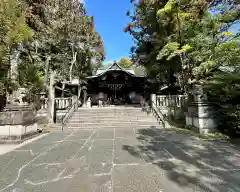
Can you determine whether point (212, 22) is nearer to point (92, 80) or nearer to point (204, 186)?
point (204, 186)

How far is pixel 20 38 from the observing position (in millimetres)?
6582

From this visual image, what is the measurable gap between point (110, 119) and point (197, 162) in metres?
7.05

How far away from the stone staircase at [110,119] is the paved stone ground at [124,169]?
4267 millimetres

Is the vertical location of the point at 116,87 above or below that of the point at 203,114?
above

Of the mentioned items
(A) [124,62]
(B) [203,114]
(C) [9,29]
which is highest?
(A) [124,62]

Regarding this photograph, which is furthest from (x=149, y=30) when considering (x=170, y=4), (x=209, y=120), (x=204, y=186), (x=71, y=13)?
(x=204, y=186)

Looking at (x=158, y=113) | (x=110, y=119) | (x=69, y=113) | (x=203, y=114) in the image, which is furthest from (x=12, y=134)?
(x=203, y=114)

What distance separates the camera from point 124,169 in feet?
11.2

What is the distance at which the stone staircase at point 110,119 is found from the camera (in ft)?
31.0

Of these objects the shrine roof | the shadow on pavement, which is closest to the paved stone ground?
the shadow on pavement

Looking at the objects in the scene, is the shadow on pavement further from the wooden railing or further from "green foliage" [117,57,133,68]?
"green foliage" [117,57,133,68]

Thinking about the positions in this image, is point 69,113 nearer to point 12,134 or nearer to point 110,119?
point 110,119

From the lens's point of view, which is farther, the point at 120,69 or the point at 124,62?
the point at 124,62

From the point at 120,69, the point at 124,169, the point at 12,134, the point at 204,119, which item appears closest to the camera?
the point at 124,169
